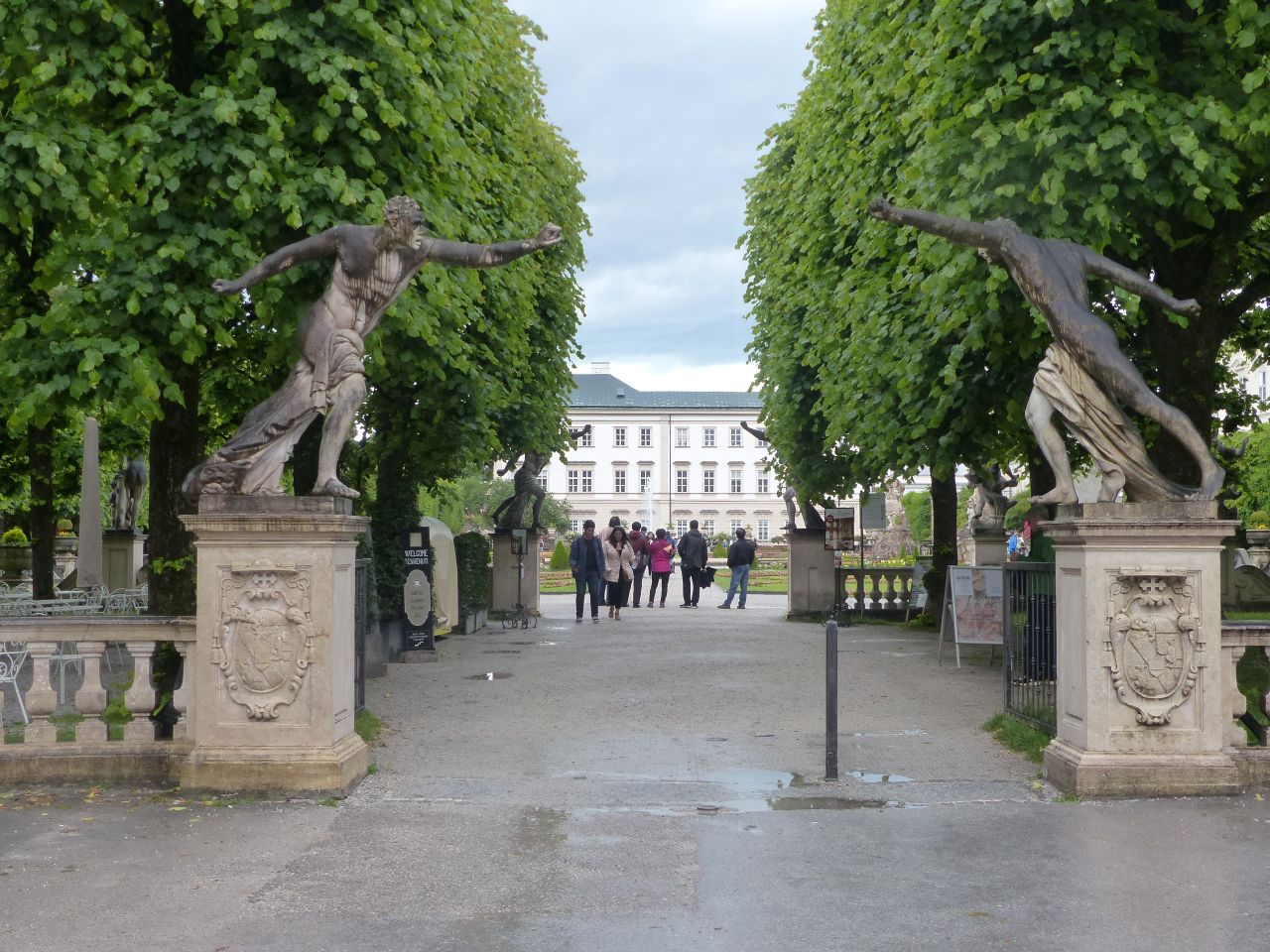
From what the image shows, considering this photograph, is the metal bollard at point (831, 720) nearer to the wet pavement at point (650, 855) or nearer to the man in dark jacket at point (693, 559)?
the wet pavement at point (650, 855)

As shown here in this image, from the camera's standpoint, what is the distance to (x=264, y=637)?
8.26 m

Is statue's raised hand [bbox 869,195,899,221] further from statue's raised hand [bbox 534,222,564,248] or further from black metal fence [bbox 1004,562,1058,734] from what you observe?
black metal fence [bbox 1004,562,1058,734]

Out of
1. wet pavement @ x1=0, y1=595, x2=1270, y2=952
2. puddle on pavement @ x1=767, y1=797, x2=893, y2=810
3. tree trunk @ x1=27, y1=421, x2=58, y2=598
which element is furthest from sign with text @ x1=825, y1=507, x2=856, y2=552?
puddle on pavement @ x1=767, y1=797, x2=893, y2=810

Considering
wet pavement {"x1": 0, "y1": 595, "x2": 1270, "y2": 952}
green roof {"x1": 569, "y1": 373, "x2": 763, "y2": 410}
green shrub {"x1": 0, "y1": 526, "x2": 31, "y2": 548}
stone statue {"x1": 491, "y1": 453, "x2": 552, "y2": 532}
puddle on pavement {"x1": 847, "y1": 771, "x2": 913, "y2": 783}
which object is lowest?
puddle on pavement {"x1": 847, "y1": 771, "x2": 913, "y2": 783}

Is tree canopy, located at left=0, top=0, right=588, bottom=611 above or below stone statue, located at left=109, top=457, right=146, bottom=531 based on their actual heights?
above

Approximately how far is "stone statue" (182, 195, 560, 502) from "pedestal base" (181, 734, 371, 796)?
1.67 m

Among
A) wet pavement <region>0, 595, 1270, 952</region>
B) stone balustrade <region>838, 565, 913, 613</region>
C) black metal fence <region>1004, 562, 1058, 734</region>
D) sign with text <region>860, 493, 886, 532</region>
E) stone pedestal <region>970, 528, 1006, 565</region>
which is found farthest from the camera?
Result: stone balustrade <region>838, 565, 913, 613</region>

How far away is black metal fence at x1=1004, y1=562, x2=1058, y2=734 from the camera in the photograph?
33.0ft

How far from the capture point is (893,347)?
1398 centimetres

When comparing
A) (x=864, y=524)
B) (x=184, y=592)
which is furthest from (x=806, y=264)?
(x=184, y=592)

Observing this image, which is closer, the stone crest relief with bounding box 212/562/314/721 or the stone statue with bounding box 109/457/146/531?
the stone crest relief with bounding box 212/562/314/721

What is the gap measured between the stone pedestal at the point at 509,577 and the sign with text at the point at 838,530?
626 centimetres

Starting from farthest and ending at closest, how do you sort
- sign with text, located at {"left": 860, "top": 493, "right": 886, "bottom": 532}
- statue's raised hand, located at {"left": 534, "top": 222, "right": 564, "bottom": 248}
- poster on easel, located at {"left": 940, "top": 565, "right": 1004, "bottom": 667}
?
sign with text, located at {"left": 860, "top": 493, "right": 886, "bottom": 532} → poster on easel, located at {"left": 940, "top": 565, "right": 1004, "bottom": 667} → statue's raised hand, located at {"left": 534, "top": 222, "right": 564, "bottom": 248}

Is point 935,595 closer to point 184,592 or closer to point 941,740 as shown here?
point 941,740
